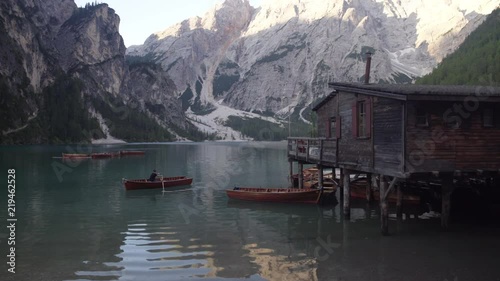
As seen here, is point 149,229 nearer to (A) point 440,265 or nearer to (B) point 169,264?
(B) point 169,264

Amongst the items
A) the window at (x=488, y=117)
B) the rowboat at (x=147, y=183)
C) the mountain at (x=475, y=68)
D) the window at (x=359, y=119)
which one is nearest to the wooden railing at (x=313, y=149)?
the window at (x=359, y=119)

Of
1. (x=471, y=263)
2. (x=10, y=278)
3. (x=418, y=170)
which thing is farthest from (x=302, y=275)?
(x=10, y=278)

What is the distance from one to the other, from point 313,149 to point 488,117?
1410cm

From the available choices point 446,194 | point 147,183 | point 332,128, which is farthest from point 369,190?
point 147,183

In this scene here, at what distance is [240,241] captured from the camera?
23391 millimetres

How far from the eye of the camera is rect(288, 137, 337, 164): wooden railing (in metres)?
31.2

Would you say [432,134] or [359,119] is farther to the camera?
[359,119]

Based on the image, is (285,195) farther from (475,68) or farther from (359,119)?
(475,68)

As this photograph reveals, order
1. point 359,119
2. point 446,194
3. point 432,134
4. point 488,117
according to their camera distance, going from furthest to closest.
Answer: point 359,119
point 446,194
point 488,117
point 432,134

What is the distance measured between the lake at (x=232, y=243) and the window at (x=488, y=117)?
6324mm

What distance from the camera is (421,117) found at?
23.2 meters

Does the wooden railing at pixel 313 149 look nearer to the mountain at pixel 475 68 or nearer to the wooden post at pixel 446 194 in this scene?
the wooden post at pixel 446 194

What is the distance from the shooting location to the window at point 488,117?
23625 millimetres

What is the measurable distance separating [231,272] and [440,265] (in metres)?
9.22
